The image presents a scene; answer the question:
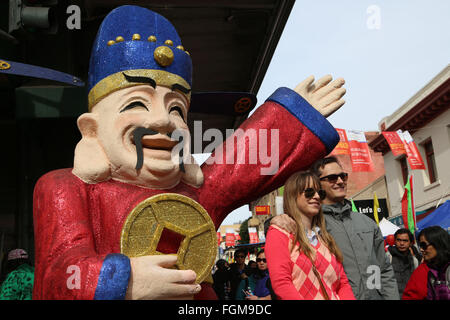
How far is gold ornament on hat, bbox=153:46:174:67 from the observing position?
93.4 inches

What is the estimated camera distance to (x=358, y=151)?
38.6 feet

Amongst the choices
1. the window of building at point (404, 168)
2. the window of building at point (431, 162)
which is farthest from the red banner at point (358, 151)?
the window of building at point (404, 168)

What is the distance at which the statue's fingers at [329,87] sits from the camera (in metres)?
2.70

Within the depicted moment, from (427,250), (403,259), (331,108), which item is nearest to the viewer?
(331,108)

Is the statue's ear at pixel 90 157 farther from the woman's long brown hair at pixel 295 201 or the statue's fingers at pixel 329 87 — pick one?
the statue's fingers at pixel 329 87

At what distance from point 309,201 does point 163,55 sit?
3.78 feet

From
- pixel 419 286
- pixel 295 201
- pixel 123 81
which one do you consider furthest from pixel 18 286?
pixel 419 286

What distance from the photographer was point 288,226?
2.44 metres

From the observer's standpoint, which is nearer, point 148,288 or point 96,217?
point 148,288

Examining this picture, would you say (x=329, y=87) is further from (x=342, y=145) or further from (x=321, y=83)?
(x=342, y=145)

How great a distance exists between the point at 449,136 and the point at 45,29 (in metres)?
13.4
